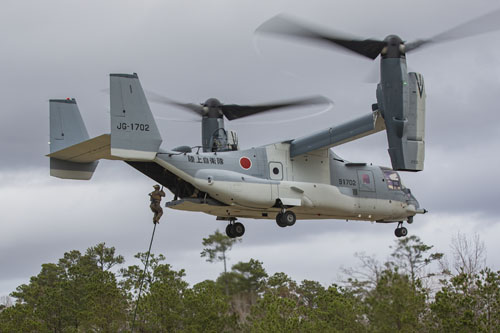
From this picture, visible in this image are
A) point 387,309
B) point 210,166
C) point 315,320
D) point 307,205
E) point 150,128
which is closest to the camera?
point 150,128

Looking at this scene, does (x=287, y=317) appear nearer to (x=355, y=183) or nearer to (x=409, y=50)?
(x=355, y=183)

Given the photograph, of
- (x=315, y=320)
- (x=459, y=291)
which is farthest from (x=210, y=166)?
(x=315, y=320)

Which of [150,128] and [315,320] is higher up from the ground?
[150,128]

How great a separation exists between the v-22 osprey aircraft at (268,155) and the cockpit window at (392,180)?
0.05 meters

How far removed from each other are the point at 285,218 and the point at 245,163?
237cm

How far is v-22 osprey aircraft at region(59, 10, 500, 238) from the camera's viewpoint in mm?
26391

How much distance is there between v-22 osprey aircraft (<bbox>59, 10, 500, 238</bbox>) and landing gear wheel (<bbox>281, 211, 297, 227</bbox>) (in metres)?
0.03

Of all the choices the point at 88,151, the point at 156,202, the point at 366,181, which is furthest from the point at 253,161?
the point at 88,151

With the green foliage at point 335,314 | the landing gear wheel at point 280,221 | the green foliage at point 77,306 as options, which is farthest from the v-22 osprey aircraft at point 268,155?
the green foliage at point 77,306

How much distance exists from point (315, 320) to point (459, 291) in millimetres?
8925

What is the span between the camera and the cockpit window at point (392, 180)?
3322 centimetres

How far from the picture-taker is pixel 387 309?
33719mm

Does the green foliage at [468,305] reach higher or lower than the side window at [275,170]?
lower

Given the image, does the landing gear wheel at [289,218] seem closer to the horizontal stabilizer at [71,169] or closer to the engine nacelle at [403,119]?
the engine nacelle at [403,119]
